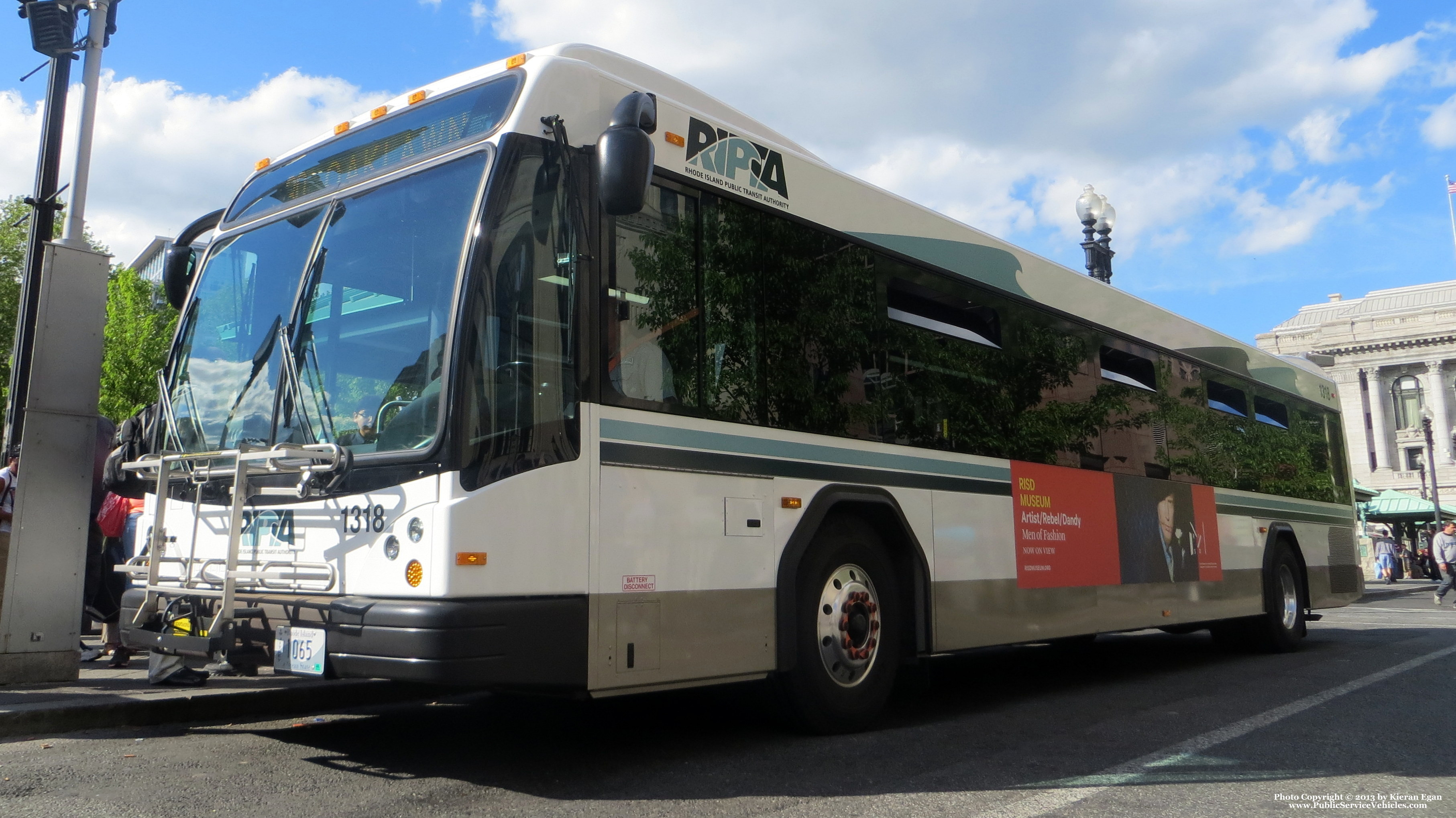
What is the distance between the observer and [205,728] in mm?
6227

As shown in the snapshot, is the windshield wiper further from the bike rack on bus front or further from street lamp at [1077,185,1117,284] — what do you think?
street lamp at [1077,185,1117,284]

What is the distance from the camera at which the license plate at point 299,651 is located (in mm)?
4656

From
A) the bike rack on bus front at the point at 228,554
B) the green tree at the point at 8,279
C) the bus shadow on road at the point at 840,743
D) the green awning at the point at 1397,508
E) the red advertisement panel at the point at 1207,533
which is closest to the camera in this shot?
the bike rack on bus front at the point at 228,554

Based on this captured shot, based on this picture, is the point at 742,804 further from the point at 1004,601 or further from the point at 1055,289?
the point at 1055,289

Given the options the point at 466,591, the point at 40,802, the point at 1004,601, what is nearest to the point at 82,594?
the point at 40,802

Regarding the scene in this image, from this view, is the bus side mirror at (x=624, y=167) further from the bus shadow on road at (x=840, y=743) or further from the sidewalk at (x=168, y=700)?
the sidewalk at (x=168, y=700)

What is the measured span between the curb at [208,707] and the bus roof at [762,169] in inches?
117

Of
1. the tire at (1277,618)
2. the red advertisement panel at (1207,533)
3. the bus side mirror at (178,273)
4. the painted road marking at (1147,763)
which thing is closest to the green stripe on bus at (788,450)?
the painted road marking at (1147,763)

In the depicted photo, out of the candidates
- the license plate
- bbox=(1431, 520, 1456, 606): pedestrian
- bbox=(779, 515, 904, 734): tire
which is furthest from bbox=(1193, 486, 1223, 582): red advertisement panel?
bbox=(1431, 520, 1456, 606): pedestrian

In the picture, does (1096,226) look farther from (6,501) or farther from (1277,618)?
(6,501)

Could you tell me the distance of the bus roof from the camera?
5.20 m

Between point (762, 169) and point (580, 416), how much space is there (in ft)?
6.76

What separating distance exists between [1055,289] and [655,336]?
4704mm

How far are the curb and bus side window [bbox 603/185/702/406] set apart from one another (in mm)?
2032
